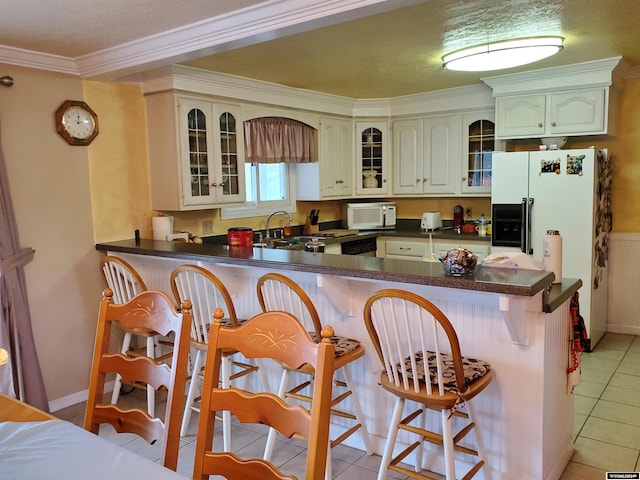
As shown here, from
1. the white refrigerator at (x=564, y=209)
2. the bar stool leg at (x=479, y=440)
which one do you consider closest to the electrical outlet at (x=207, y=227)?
the white refrigerator at (x=564, y=209)

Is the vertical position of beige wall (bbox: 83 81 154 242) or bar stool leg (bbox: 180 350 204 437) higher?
beige wall (bbox: 83 81 154 242)

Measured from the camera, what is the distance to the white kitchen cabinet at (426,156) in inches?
203

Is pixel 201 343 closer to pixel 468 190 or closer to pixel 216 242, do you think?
pixel 216 242

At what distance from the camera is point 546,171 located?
423cm

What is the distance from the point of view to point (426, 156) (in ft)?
17.4

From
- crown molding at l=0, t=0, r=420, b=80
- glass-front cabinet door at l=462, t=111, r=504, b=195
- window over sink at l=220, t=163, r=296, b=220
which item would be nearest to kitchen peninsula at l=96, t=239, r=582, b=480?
crown molding at l=0, t=0, r=420, b=80

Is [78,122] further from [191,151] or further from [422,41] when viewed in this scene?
[422,41]

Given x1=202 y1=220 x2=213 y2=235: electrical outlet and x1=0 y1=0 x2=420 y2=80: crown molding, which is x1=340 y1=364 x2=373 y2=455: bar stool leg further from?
x1=202 y1=220 x2=213 y2=235: electrical outlet

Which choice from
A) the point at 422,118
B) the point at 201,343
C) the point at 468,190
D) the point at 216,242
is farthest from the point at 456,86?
the point at 201,343

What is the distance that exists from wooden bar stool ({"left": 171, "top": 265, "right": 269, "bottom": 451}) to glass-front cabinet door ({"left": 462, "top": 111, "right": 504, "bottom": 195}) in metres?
2.89

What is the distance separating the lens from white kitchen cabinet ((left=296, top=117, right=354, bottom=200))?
202 inches

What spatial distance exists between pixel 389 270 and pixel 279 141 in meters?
2.63

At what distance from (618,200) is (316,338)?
11.5 ft

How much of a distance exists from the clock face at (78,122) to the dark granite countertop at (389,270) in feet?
2.85
